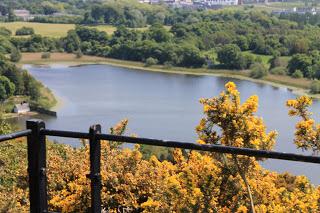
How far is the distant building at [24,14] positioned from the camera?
95.4m

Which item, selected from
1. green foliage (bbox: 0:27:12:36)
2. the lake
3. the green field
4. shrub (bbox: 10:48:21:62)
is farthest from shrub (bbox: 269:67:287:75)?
green foliage (bbox: 0:27:12:36)

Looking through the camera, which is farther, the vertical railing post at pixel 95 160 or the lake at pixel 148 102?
the lake at pixel 148 102

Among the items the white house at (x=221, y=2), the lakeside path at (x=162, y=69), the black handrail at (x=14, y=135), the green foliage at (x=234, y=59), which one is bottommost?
the lakeside path at (x=162, y=69)

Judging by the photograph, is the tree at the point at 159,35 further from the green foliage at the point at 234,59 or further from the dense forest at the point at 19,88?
the dense forest at the point at 19,88

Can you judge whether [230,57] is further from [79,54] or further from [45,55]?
[45,55]

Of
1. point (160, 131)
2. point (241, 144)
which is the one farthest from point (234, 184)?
point (160, 131)

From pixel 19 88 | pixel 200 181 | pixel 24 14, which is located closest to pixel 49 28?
pixel 24 14

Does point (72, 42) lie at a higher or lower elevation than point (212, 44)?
lower

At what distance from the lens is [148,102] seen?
115 feet

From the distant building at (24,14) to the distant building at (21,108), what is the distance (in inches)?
2326

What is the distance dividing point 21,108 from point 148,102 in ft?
28.0

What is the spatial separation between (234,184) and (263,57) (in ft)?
192

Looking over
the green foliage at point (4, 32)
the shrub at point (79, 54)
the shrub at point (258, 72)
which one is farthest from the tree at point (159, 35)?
the shrub at point (258, 72)

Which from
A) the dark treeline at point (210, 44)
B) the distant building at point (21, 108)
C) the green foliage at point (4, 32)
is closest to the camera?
the distant building at point (21, 108)
